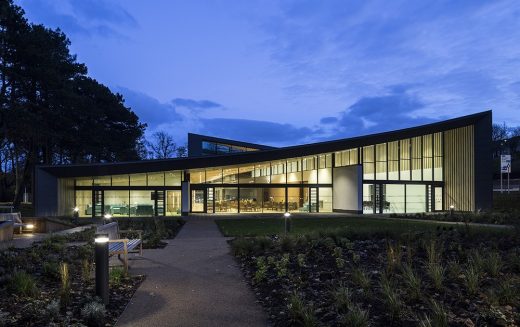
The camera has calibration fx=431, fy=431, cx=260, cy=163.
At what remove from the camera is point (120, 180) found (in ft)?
94.3

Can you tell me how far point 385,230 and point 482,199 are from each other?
2377 centimetres

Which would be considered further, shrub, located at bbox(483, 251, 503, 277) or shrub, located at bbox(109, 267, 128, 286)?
shrub, located at bbox(109, 267, 128, 286)

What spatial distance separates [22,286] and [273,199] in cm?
2575

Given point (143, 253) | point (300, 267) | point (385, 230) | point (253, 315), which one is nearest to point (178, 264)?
point (143, 253)

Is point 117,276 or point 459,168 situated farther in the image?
point 459,168

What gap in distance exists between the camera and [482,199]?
3078 cm

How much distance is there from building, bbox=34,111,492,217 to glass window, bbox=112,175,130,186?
6 centimetres

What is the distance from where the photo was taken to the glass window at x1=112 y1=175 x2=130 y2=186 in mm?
28538

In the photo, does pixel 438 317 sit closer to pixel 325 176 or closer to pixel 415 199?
pixel 325 176

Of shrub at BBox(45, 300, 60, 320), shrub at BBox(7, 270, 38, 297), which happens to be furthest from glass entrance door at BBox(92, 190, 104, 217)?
shrub at BBox(45, 300, 60, 320)

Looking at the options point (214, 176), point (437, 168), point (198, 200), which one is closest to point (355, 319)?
point (214, 176)

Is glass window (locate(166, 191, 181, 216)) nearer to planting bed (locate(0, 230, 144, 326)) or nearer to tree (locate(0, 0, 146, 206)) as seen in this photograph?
tree (locate(0, 0, 146, 206))

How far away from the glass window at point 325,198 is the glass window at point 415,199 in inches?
221

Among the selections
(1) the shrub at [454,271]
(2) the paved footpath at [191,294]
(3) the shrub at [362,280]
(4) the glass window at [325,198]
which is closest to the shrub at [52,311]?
(2) the paved footpath at [191,294]
